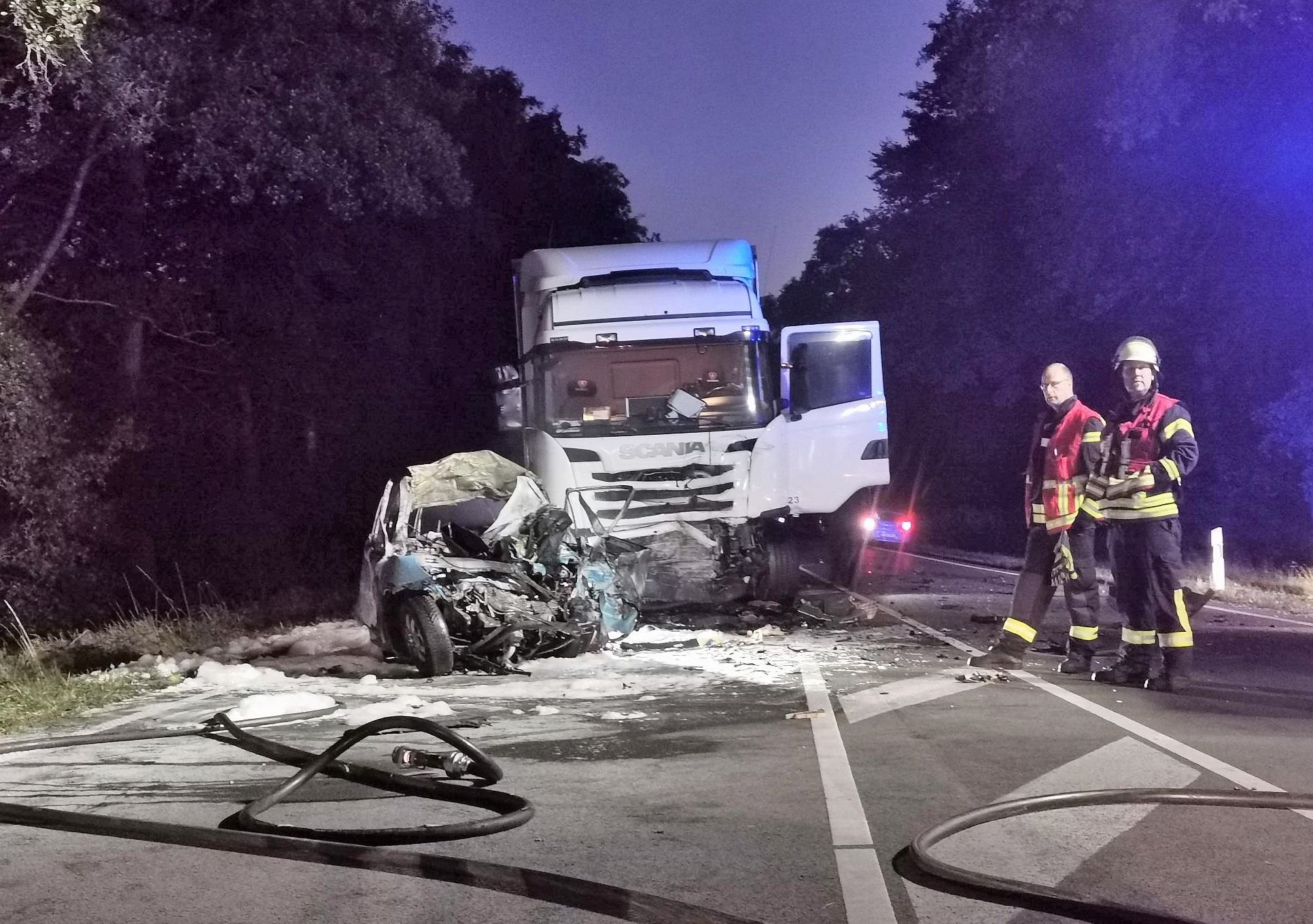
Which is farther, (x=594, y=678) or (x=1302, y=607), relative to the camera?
(x=1302, y=607)

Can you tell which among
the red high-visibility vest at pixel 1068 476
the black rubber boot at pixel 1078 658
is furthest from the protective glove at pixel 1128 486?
the black rubber boot at pixel 1078 658

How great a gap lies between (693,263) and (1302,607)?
7.54 meters

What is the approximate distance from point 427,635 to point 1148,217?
769 inches

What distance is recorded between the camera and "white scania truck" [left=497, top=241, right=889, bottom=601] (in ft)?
43.6

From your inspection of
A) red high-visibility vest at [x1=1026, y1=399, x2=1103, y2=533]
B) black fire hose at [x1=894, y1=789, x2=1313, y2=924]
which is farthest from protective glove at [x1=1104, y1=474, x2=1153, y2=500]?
black fire hose at [x1=894, y1=789, x2=1313, y2=924]

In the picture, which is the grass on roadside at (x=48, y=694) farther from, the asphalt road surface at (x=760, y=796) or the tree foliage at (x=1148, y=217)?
the tree foliage at (x=1148, y=217)

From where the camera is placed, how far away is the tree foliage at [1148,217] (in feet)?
75.7

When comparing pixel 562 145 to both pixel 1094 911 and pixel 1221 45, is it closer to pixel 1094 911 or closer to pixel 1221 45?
pixel 1221 45

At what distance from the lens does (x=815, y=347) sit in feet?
45.7

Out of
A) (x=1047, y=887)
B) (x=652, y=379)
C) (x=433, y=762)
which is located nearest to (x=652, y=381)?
(x=652, y=379)

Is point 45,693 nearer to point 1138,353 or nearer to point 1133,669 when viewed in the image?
point 1133,669

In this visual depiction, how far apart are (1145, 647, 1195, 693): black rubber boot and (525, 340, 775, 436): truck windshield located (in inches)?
236

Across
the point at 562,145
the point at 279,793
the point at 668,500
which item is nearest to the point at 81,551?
the point at 668,500

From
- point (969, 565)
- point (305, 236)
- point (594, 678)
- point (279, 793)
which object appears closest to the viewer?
point (279, 793)
